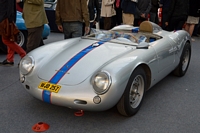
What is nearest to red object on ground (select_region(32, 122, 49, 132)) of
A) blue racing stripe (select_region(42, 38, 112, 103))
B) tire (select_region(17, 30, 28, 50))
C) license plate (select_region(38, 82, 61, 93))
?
blue racing stripe (select_region(42, 38, 112, 103))

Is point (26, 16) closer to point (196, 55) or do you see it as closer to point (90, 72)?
point (90, 72)

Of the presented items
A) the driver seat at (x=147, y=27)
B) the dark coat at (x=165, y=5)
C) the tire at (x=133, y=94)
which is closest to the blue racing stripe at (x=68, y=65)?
the tire at (x=133, y=94)

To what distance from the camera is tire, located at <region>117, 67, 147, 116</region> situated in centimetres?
279

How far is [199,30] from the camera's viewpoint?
906cm

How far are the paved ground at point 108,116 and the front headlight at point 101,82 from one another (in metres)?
0.48

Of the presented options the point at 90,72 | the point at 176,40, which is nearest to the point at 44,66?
the point at 90,72

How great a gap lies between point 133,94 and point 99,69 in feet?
1.87

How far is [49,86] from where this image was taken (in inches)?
107

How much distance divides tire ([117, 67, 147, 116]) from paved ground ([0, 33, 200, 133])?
11 cm

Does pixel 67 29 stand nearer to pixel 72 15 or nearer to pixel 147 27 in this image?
pixel 72 15

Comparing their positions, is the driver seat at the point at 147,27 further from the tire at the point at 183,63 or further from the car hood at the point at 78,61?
the car hood at the point at 78,61

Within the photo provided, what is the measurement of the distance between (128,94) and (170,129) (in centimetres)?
59

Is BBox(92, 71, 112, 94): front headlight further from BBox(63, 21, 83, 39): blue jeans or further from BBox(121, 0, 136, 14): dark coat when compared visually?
BBox(121, 0, 136, 14): dark coat

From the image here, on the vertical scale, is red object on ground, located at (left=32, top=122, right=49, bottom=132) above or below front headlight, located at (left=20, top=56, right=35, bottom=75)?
below
